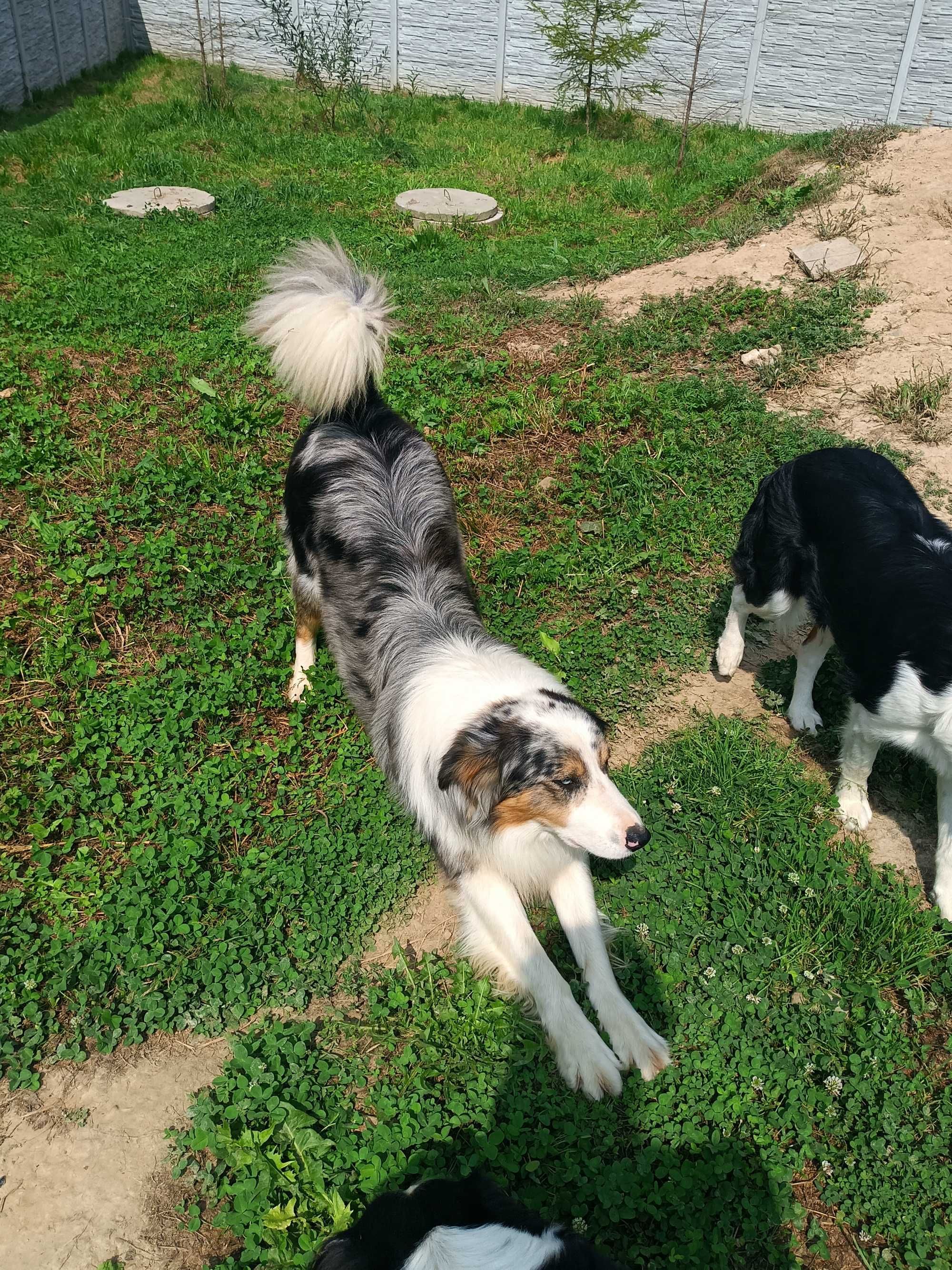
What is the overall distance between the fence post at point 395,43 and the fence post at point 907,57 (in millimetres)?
8046

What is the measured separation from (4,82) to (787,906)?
15.5 m

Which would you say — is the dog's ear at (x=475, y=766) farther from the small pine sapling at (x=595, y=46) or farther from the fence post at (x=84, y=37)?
the fence post at (x=84, y=37)

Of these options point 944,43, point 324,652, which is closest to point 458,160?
point 944,43

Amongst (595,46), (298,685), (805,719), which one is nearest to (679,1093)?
(805,719)

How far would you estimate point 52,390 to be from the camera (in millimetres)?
5902

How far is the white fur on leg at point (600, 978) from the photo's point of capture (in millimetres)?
2809

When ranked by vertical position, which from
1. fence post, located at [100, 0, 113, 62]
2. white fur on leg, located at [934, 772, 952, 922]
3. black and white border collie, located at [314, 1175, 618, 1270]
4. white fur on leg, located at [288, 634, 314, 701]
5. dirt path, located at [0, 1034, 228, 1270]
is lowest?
dirt path, located at [0, 1034, 228, 1270]

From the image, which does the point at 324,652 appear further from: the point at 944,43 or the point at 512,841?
the point at 944,43

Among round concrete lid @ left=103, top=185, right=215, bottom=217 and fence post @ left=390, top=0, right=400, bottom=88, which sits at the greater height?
fence post @ left=390, top=0, right=400, bottom=88

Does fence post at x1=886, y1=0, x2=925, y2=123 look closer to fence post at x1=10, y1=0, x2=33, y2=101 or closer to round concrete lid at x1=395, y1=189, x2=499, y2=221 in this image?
round concrete lid at x1=395, y1=189, x2=499, y2=221

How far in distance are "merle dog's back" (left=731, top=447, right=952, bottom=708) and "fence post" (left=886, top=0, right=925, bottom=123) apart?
38.0ft

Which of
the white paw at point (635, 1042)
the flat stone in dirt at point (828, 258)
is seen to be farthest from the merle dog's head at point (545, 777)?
the flat stone in dirt at point (828, 258)

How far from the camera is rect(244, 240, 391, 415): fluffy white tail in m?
3.98

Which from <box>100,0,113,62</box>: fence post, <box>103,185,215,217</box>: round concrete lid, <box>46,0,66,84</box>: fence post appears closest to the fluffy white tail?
<box>103,185,215,217</box>: round concrete lid
